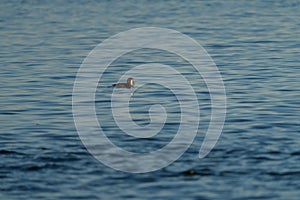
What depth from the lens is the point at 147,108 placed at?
49.3ft

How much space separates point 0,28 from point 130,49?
21.2 feet

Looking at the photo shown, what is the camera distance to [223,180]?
1022 centimetres

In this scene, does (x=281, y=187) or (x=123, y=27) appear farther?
(x=123, y=27)

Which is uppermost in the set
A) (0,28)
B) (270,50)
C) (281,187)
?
(0,28)

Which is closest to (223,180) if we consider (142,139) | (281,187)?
(281,187)

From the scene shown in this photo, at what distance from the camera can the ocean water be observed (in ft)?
33.2

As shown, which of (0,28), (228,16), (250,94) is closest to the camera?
(250,94)

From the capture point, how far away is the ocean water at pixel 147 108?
10125 millimetres

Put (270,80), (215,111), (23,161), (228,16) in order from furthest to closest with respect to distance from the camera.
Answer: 1. (228,16)
2. (270,80)
3. (215,111)
4. (23,161)

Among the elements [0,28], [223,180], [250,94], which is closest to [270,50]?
[250,94]

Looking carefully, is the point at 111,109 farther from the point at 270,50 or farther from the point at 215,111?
the point at 270,50

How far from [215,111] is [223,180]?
4.45m

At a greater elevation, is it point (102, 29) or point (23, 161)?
point (102, 29)

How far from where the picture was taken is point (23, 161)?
1114 centimetres
